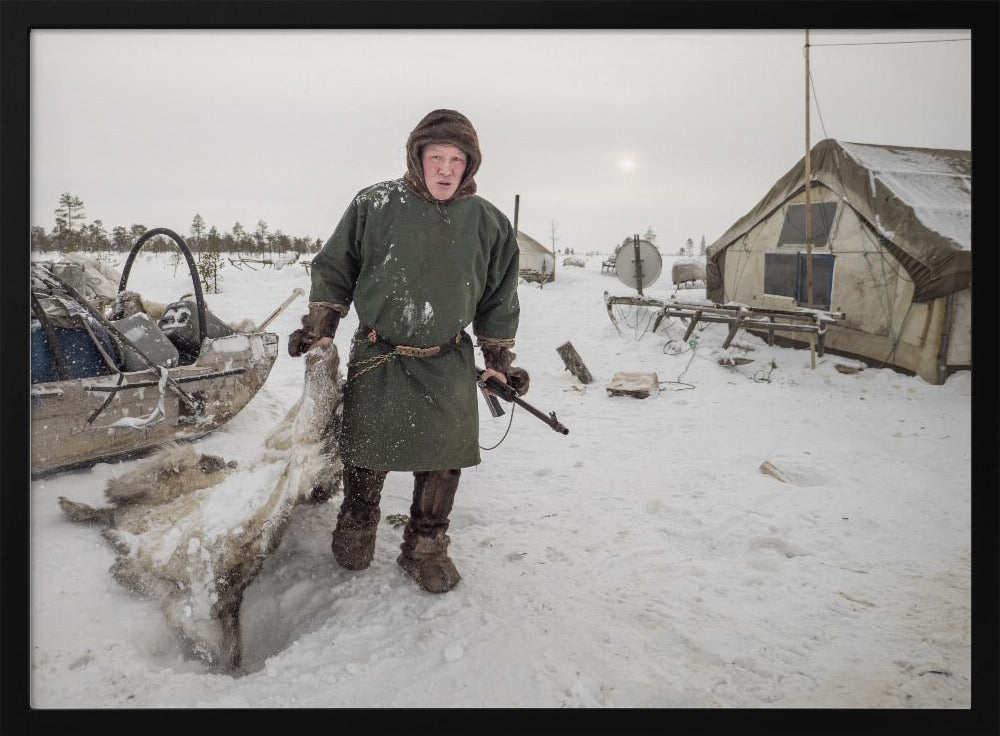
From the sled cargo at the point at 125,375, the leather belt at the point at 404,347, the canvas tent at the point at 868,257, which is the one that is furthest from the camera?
the canvas tent at the point at 868,257

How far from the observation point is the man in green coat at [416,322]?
1.93m

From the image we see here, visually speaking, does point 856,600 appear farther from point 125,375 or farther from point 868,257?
point 868,257

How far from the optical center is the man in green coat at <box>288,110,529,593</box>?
193 cm

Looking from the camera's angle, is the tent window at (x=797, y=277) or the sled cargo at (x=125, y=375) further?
the tent window at (x=797, y=277)

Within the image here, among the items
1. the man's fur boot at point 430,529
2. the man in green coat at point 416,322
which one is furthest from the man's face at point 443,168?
the man's fur boot at point 430,529

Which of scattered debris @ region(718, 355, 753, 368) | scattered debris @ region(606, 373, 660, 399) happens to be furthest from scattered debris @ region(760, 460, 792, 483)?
scattered debris @ region(718, 355, 753, 368)

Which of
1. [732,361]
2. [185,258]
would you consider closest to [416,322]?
[185,258]

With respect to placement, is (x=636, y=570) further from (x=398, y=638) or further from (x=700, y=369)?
(x=700, y=369)

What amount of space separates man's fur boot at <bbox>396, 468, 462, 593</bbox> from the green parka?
0.45 feet

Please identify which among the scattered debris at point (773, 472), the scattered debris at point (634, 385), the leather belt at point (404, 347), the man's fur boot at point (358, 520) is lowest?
the scattered debris at point (773, 472)

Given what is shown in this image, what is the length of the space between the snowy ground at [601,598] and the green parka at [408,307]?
1.81 ft

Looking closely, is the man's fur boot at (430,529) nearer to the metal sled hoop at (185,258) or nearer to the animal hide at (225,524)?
the animal hide at (225,524)

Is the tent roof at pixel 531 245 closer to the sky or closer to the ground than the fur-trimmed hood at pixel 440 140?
closer to the sky
